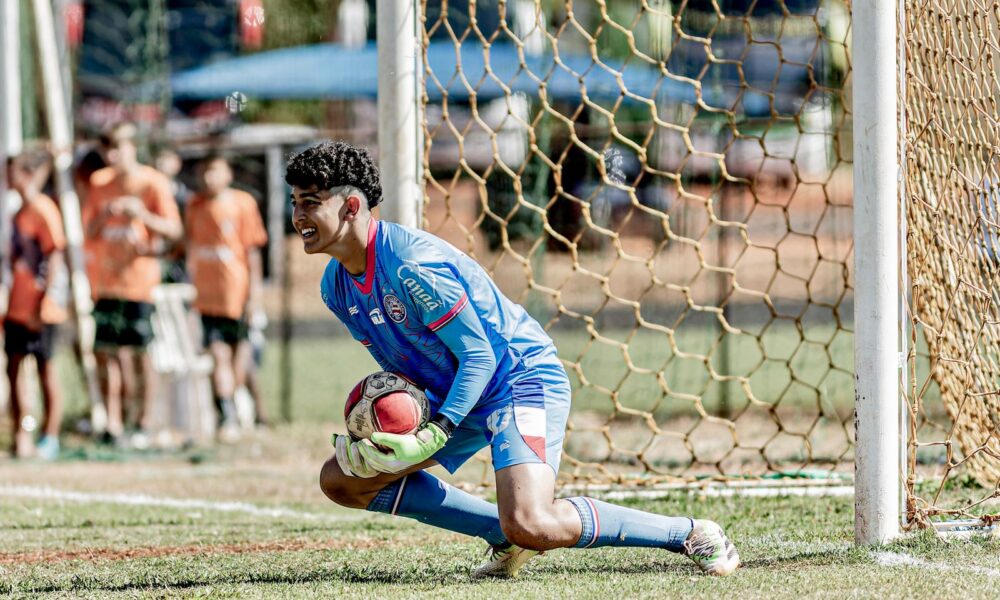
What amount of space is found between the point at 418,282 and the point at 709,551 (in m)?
1.51

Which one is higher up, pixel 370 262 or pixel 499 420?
pixel 370 262

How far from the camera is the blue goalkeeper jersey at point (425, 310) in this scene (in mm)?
4680

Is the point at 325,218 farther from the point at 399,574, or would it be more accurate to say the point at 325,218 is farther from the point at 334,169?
the point at 399,574

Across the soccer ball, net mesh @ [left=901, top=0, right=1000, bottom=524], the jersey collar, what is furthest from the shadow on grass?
the jersey collar

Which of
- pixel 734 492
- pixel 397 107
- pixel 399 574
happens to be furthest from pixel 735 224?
pixel 399 574

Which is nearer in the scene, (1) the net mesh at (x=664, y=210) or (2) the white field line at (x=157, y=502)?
(2) the white field line at (x=157, y=502)

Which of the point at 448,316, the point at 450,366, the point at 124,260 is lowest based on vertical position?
the point at 450,366

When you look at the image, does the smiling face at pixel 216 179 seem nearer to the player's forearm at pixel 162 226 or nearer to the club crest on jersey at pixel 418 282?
the player's forearm at pixel 162 226

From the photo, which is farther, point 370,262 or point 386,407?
point 370,262

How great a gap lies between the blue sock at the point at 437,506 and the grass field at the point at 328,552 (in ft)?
0.68

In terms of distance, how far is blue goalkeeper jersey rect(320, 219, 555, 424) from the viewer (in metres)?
4.68

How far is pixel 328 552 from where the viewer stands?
19.5ft

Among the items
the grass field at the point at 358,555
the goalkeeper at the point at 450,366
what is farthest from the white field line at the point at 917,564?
the goalkeeper at the point at 450,366

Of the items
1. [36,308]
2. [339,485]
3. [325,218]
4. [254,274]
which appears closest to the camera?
[325,218]
